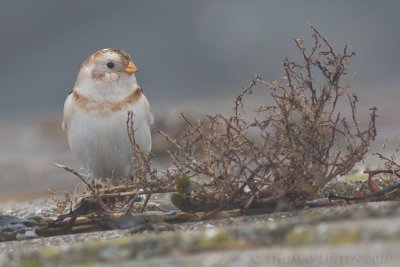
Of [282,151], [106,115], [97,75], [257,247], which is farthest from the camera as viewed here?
[97,75]

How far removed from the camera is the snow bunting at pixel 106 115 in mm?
5926

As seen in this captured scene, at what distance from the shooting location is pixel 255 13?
1830 centimetres

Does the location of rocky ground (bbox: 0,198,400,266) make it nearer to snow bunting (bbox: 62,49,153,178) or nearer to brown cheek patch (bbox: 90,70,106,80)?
snow bunting (bbox: 62,49,153,178)

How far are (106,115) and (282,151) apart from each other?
1.82m

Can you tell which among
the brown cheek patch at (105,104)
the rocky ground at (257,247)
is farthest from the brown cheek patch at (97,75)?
the rocky ground at (257,247)

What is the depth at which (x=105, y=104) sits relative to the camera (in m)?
5.96

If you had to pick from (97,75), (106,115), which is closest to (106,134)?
(106,115)

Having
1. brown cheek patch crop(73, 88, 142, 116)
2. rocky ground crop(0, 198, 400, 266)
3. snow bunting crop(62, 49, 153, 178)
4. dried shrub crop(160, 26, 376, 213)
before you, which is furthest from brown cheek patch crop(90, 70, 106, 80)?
rocky ground crop(0, 198, 400, 266)

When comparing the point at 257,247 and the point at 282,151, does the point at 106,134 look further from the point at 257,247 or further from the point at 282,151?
the point at 257,247

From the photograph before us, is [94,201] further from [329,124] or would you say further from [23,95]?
[23,95]

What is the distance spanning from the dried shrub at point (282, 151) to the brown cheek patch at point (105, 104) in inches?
54.7

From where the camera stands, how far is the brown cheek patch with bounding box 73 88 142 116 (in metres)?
5.93

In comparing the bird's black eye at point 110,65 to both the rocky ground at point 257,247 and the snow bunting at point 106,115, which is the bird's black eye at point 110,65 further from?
the rocky ground at point 257,247

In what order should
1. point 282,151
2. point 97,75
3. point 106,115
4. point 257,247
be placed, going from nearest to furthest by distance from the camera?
1. point 257,247
2. point 282,151
3. point 106,115
4. point 97,75
